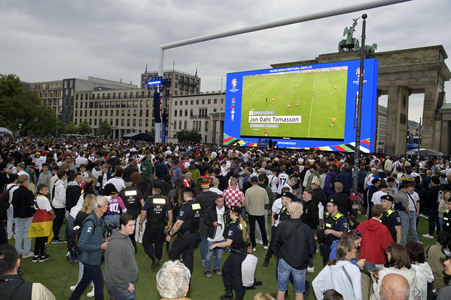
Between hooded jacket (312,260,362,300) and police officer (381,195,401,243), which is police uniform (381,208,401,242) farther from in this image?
hooded jacket (312,260,362,300)

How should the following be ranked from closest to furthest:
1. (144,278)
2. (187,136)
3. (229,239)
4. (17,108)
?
(229,239) < (144,278) < (17,108) < (187,136)

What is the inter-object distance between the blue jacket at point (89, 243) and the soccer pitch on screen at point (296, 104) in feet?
95.8

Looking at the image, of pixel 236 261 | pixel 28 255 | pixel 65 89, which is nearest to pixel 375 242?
pixel 236 261

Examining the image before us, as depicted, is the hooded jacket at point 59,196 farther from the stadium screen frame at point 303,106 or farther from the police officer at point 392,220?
the stadium screen frame at point 303,106

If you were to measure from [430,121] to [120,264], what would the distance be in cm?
4278

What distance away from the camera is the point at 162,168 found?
470 inches

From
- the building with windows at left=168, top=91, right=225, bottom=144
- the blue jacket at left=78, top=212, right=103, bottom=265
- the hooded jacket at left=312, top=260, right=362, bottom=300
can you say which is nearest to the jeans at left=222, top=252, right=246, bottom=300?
the hooded jacket at left=312, top=260, right=362, bottom=300

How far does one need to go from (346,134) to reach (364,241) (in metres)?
27.0

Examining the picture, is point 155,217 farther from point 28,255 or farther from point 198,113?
point 198,113

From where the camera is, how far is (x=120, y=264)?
156 inches

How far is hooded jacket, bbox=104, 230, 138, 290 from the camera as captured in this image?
156 inches

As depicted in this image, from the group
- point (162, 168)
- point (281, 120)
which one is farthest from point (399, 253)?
point (281, 120)

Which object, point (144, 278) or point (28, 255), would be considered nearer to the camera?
point (144, 278)

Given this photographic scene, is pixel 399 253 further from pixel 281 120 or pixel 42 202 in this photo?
pixel 281 120
